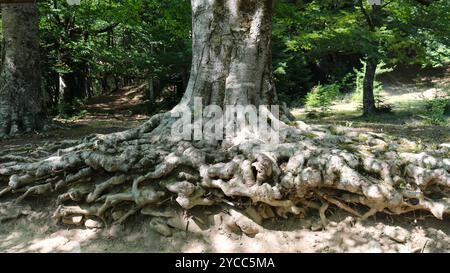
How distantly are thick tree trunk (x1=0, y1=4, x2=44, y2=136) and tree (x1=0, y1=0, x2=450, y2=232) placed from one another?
3327mm

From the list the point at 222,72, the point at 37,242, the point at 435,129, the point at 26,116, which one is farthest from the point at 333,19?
the point at 37,242

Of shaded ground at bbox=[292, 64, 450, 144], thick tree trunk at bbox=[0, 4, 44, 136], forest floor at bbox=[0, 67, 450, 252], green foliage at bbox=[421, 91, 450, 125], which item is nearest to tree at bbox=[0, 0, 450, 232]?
forest floor at bbox=[0, 67, 450, 252]

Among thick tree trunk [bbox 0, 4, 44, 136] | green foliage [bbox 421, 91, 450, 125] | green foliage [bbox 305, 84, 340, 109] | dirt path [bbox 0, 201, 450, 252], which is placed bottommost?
dirt path [bbox 0, 201, 450, 252]

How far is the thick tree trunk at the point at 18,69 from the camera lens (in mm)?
8008

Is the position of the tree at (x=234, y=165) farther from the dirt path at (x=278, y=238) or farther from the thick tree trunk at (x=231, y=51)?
the dirt path at (x=278, y=238)

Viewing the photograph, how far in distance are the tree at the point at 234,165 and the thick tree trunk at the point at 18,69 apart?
333 cm

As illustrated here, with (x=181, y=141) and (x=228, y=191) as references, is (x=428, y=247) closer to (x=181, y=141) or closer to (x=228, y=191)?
(x=228, y=191)

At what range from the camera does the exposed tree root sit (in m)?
4.20

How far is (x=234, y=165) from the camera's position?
439 centimetres

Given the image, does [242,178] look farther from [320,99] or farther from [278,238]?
[320,99]

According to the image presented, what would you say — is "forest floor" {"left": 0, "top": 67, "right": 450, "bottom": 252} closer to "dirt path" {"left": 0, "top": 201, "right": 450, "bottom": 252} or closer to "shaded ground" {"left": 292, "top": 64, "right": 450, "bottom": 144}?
"dirt path" {"left": 0, "top": 201, "right": 450, "bottom": 252}

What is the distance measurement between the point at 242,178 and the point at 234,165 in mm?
175

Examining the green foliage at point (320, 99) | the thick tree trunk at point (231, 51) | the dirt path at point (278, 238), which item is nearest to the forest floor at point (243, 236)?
the dirt path at point (278, 238)

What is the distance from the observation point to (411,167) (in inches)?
171
